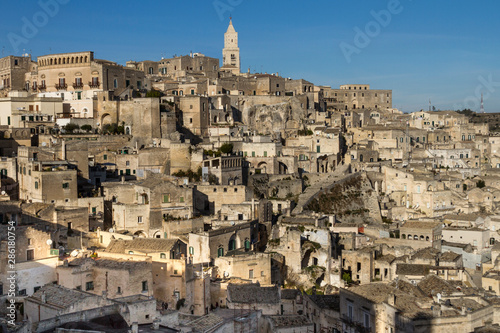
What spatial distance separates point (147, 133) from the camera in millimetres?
45094

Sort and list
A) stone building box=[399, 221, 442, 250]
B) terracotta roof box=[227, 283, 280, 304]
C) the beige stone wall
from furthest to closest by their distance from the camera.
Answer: stone building box=[399, 221, 442, 250], the beige stone wall, terracotta roof box=[227, 283, 280, 304]

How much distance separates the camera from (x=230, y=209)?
33.9 metres

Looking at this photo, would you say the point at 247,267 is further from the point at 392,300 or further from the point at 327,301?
the point at 392,300

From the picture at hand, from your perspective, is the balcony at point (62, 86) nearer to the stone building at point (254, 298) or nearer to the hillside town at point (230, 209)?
the hillside town at point (230, 209)

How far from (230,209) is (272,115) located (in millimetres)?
21127

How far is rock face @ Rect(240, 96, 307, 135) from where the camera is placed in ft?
176

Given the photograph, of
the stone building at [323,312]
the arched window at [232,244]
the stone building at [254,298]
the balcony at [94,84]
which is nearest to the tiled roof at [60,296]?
the stone building at [254,298]

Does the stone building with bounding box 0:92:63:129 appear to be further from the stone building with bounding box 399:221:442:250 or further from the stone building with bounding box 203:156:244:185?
the stone building with bounding box 399:221:442:250

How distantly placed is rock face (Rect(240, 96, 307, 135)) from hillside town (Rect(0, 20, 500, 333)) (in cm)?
17

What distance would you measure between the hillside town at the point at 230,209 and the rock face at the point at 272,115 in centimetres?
17

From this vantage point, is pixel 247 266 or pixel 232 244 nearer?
pixel 247 266

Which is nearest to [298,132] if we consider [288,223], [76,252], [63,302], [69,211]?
[288,223]

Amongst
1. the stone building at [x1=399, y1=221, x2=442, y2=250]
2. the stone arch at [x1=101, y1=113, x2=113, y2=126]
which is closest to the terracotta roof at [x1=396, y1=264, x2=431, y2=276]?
the stone building at [x1=399, y1=221, x2=442, y2=250]

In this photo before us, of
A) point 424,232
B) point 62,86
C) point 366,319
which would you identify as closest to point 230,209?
point 424,232
